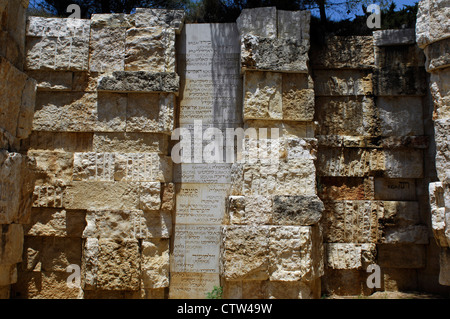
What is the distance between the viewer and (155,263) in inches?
205

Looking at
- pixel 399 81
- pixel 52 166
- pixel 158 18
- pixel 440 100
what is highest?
pixel 158 18

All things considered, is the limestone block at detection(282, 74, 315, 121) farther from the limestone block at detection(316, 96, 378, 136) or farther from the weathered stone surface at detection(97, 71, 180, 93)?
the weathered stone surface at detection(97, 71, 180, 93)

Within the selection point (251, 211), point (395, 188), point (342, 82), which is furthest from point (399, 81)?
point (251, 211)

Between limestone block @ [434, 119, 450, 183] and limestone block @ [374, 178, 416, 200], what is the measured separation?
1322 millimetres

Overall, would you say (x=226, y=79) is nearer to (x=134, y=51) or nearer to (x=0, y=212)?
(x=134, y=51)

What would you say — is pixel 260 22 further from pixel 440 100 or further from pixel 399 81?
pixel 440 100

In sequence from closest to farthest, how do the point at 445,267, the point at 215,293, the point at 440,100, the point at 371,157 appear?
1. the point at 445,267
2. the point at 440,100
3. the point at 215,293
4. the point at 371,157

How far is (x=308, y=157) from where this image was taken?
521 cm

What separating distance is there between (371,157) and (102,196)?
3622 millimetres

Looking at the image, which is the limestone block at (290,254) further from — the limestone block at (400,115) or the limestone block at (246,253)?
the limestone block at (400,115)

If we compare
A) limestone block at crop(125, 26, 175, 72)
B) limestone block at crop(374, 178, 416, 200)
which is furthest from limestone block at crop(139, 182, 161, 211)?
limestone block at crop(374, 178, 416, 200)

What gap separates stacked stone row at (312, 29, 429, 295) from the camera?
5594 mm

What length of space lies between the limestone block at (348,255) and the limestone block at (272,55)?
7.76ft

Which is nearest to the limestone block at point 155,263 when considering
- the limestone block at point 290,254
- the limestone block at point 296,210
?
the limestone block at point 290,254
